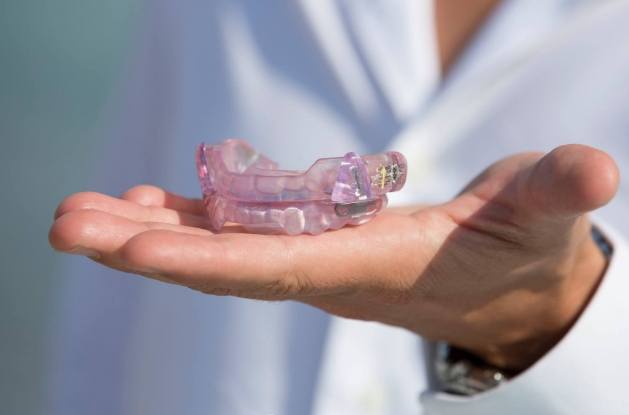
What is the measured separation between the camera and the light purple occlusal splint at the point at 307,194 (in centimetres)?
80

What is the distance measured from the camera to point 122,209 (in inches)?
29.2

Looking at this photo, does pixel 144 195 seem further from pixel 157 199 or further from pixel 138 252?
pixel 138 252

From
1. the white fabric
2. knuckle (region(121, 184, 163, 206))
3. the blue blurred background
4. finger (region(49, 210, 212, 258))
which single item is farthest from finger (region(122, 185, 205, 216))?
the blue blurred background

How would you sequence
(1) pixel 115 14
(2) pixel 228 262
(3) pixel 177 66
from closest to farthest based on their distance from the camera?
(2) pixel 228 262 → (3) pixel 177 66 → (1) pixel 115 14

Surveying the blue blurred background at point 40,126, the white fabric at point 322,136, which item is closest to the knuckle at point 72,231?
the white fabric at point 322,136

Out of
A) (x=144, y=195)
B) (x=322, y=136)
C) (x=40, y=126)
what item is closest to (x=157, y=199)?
(x=144, y=195)

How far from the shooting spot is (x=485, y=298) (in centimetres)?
83

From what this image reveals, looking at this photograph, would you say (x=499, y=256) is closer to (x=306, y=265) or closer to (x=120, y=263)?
(x=306, y=265)

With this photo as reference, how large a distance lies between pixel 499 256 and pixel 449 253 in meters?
0.04

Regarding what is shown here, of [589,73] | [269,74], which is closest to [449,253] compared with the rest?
[589,73]

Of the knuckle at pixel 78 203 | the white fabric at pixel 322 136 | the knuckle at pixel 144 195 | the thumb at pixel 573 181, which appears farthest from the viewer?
the white fabric at pixel 322 136

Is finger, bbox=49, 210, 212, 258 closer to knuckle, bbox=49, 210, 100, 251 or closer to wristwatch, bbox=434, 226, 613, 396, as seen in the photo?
knuckle, bbox=49, 210, 100, 251

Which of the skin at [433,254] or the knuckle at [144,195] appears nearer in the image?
the skin at [433,254]

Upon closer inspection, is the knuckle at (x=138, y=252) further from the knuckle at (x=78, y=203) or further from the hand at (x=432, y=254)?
the knuckle at (x=78, y=203)
